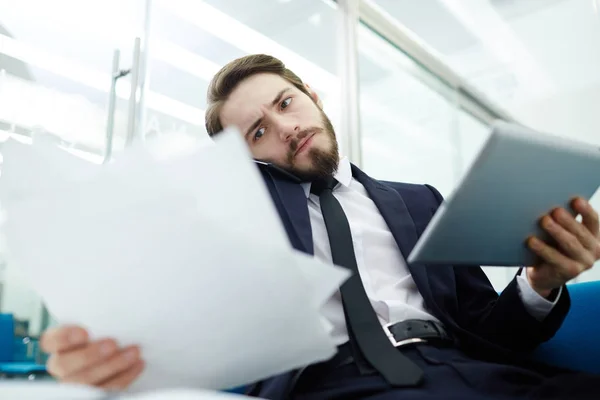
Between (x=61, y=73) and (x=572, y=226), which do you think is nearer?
(x=572, y=226)

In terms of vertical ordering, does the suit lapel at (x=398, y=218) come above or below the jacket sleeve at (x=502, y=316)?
above

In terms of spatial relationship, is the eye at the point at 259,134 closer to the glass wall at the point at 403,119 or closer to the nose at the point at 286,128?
the nose at the point at 286,128

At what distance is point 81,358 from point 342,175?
689 mm

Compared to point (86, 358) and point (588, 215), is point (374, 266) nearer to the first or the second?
point (588, 215)

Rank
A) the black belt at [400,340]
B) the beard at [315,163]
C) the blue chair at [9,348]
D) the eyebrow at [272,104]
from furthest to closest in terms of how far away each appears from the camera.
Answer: the blue chair at [9,348] → the eyebrow at [272,104] → the beard at [315,163] → the black belt at [400,340]

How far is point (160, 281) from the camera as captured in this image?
0.43m

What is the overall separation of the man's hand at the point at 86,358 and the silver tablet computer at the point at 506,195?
334 mm

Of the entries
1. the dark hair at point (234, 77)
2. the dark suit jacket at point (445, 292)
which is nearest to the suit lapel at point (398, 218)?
the dark suit jacket at point (445, 292)

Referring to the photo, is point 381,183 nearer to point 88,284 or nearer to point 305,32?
point 88,284

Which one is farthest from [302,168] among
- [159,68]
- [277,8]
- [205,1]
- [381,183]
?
[277,8]

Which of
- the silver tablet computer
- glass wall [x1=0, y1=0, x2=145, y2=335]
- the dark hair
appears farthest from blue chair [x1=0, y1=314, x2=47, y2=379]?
the silver tablet computer

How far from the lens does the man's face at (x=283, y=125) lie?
39.5 inches

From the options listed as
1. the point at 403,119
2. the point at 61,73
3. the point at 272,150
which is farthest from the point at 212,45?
the point at 403,119

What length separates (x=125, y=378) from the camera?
Result: 0.47m
